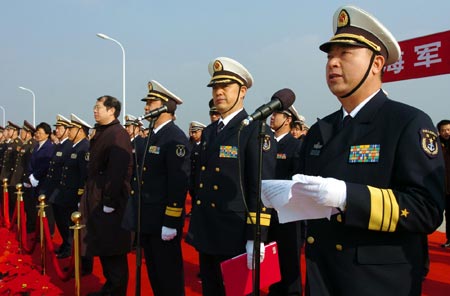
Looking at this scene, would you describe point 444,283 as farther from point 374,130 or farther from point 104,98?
point 104,98

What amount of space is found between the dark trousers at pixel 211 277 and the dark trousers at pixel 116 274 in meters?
1.27

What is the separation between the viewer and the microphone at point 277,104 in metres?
2.31

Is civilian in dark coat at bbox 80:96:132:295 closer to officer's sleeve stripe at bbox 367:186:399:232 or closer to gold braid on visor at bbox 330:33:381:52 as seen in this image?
gold braid on visor at bbox 330:33:381:52

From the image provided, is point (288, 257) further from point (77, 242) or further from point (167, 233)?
point (77, 242)

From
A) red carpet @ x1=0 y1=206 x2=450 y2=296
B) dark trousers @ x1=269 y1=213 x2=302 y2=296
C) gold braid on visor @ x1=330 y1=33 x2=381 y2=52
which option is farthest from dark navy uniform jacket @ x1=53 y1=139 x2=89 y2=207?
gold braid on visor @ x1=330 y1=33 x2=381 y2=52

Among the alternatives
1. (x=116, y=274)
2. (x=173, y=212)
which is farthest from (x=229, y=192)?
(x=116, y=274)

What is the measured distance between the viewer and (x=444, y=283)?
17.4 feet

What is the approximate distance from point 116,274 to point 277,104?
113 inches

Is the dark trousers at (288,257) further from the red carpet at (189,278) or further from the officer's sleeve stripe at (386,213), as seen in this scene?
the officer's sleeve stripe at (386,213)

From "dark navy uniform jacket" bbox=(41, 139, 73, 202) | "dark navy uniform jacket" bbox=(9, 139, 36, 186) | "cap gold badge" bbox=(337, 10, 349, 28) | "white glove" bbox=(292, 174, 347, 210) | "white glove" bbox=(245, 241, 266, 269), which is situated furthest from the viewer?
"dark navy uniform jacket" bbox=(9, 139, 36, 186)

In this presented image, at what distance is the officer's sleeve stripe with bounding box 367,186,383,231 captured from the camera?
1.67m

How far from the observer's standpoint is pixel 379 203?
1.68 meters

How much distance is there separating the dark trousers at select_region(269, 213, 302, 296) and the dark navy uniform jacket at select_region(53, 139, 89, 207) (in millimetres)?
3387

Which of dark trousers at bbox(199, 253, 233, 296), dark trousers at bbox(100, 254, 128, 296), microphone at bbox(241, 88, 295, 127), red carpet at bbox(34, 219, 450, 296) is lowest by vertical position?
red carpet at bbox(34, 219, 450, 296)
